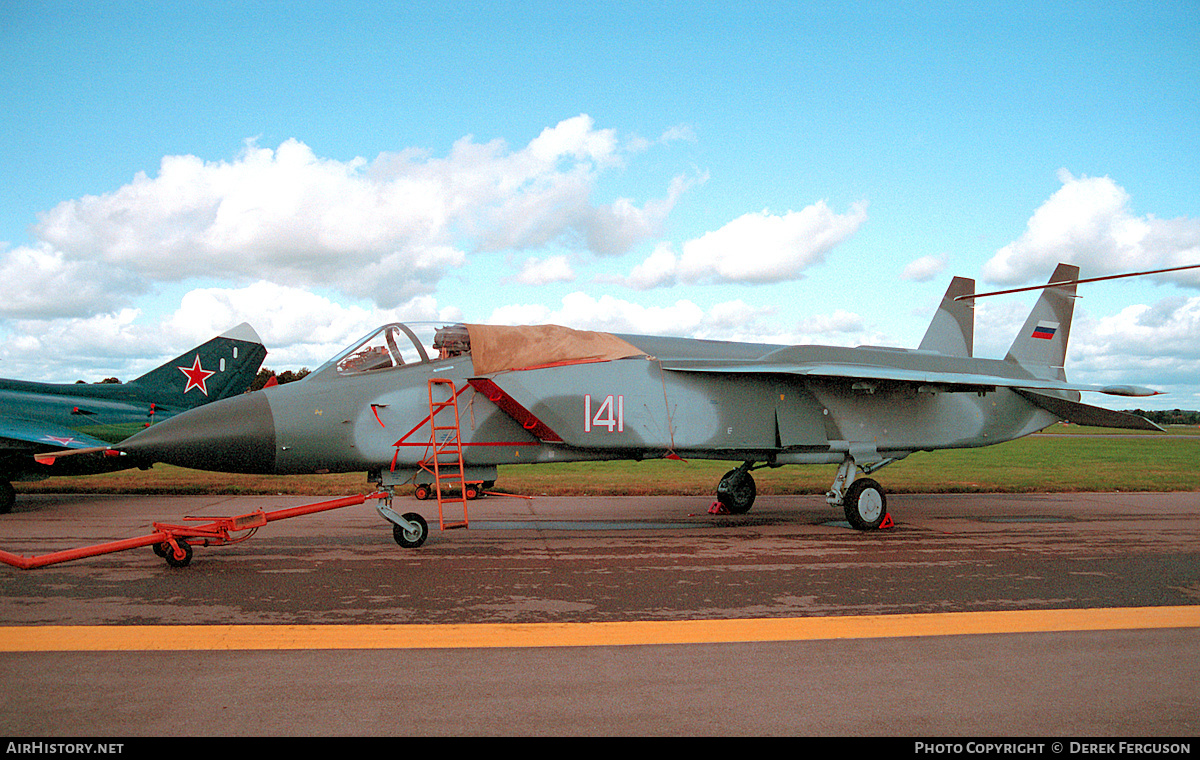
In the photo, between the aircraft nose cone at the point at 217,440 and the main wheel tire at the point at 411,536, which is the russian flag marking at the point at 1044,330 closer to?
the main wheel tire at the point at 411,536

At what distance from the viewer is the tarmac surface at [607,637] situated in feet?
11.6

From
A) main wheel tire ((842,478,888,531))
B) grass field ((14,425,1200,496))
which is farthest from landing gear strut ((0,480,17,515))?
main wheel tire ((842,478,888,531))

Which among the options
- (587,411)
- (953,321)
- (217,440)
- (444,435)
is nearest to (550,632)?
(444,435)

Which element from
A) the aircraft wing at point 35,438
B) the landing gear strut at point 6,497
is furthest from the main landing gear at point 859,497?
the landing gear strut at point 6,497

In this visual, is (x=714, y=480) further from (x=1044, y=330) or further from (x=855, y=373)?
(x=855, y=373)

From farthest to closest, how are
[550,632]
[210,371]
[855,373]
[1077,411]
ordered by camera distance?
[210,371] < [1077,411] < [855,373] < [550,632]

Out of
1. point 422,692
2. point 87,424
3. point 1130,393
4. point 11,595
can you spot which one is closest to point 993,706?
point 422,692

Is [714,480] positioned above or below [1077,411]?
below

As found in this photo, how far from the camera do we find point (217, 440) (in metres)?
7.53

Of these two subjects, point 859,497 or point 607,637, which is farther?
point 859,497

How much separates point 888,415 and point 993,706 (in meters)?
8.10

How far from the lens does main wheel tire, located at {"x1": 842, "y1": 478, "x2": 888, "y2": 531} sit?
10281 mm

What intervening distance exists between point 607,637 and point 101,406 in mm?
14634
